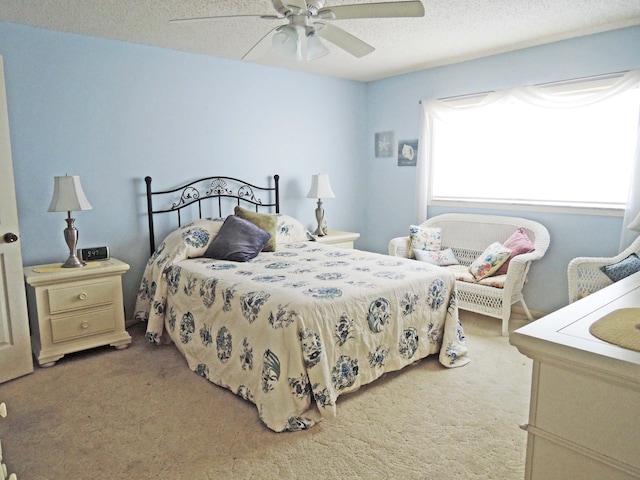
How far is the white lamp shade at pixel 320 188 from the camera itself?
4562 mm

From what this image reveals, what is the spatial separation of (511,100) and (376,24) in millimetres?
1557

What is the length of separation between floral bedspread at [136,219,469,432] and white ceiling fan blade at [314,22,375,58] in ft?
4.56

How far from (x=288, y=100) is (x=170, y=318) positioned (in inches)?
102

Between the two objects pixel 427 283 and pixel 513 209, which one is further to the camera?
pixel 513 209

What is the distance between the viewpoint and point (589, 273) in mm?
3209

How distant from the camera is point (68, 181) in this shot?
303 cm

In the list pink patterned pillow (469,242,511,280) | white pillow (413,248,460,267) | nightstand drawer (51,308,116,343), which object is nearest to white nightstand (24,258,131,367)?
nightstand drawer (51,308,116,343)

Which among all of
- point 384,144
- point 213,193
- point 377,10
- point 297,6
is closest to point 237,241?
point 213,193

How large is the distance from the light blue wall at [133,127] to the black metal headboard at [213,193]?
74 mm

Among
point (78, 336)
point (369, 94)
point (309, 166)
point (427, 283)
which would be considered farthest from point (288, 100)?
point (78, 336)

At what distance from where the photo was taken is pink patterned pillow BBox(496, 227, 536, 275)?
3656 mm

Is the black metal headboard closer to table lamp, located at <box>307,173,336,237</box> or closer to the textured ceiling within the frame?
table lamp, located at <box>307,173,336,237</box>

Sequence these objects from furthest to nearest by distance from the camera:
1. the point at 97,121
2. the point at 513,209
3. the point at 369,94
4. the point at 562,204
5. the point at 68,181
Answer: the point at 369,94, the point at 513,209, the point at 562,204, the point at 97,121, the point at 68,181

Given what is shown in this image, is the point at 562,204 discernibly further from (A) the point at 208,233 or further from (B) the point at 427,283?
(A) the point at 208,233
